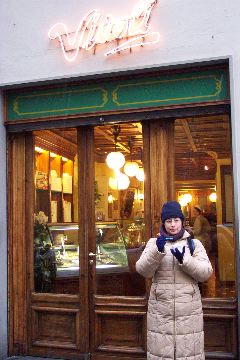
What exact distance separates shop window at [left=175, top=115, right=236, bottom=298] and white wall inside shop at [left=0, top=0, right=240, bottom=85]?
825 mm

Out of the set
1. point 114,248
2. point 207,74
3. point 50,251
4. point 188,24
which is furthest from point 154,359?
point 188,24

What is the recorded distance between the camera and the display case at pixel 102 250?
251 inches

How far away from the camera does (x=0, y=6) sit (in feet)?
22.0

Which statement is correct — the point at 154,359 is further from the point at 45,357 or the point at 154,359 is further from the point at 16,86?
the point at 16,86

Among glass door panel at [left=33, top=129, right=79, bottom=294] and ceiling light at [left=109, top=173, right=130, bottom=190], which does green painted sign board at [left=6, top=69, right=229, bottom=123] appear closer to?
glass door panel at [left=33, top=129, right=79, bottom=294]

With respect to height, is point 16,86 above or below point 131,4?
below

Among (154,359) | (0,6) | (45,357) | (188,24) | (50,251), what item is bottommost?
(45,357)

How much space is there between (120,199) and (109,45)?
188cm

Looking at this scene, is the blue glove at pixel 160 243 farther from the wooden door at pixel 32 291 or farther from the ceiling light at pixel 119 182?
the wooden door at pixel 32 291

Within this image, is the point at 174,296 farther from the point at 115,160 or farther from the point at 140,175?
the point at 115,160

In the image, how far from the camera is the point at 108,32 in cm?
614

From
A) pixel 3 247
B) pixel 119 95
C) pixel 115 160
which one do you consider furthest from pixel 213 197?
pixel 3 247

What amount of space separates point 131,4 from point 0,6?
1822 mm

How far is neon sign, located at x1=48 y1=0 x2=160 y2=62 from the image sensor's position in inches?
236
